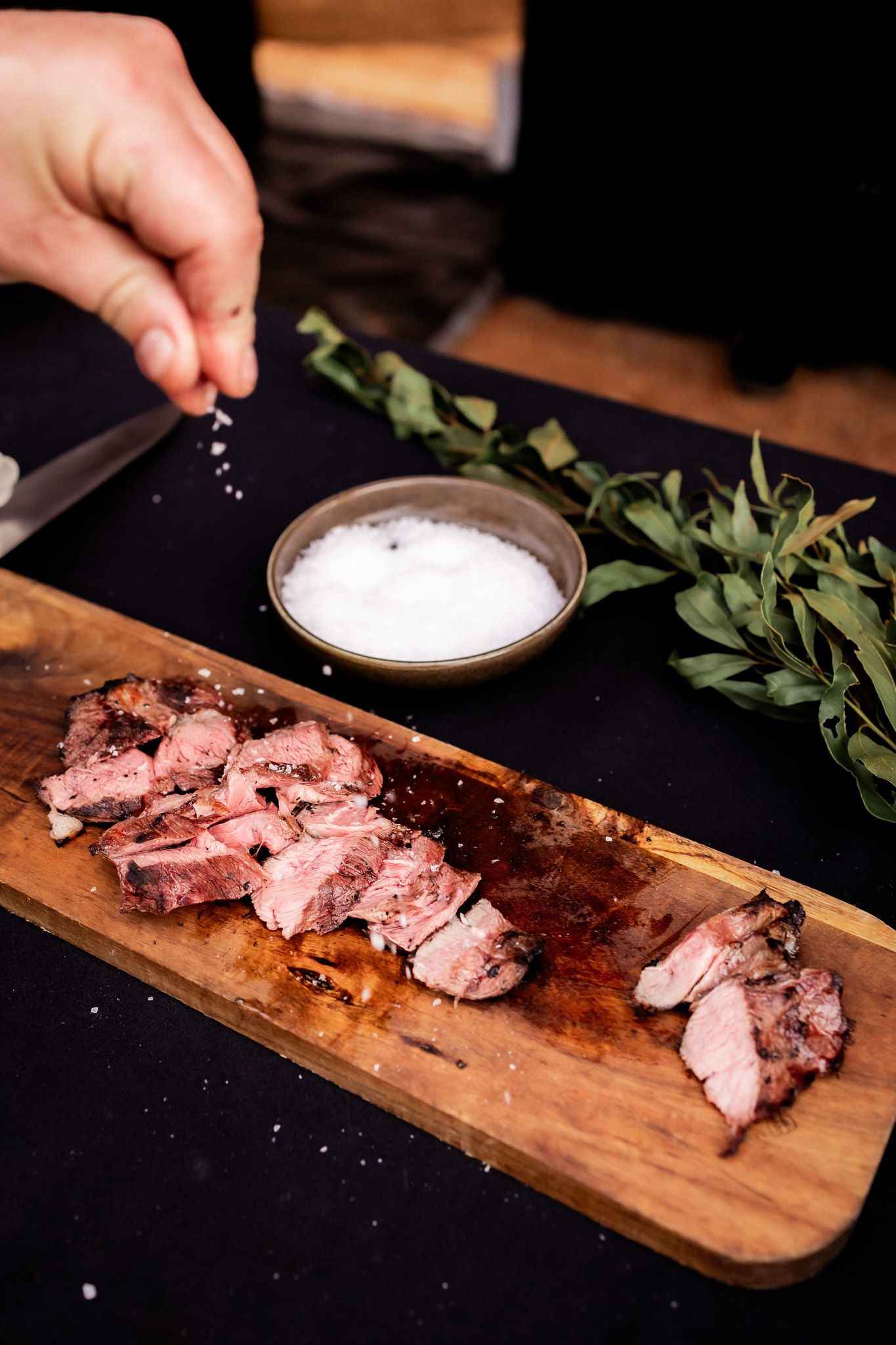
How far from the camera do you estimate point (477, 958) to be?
1.37 m

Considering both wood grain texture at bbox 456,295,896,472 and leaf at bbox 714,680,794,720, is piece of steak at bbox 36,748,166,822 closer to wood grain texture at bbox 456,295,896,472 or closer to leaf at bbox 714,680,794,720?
leaf at bbox 714,680,794,720

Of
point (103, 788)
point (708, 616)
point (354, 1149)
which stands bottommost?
point (354, 1149)

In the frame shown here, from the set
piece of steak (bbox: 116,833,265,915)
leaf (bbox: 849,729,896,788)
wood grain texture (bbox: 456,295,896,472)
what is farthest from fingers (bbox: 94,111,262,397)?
wood grain texture (bbox: 456,295,896,472)

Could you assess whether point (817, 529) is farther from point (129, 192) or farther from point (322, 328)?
point (322, 328)

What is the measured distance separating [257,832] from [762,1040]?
0.75 m

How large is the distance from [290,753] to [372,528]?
626 millimetres

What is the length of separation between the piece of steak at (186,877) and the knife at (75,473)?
3.08 ft

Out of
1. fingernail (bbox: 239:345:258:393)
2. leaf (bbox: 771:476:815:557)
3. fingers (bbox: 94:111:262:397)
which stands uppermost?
fingers (bbox: 94:111:262:397)

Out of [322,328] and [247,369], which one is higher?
[247,369]

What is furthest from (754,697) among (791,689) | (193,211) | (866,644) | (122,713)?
(193,211)

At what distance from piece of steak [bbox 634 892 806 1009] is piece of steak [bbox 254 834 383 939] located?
0.41 metres

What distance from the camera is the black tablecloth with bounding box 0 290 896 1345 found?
3.84ft

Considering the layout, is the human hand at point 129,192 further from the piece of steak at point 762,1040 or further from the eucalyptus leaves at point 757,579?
the piece of steak at point 762,1040

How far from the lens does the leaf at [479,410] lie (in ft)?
7.61
